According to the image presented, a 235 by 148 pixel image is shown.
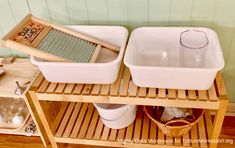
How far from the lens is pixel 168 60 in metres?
1.37

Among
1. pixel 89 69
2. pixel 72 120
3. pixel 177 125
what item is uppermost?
pixel 89 69

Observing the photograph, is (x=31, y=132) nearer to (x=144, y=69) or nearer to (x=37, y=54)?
(x=37, y=54)

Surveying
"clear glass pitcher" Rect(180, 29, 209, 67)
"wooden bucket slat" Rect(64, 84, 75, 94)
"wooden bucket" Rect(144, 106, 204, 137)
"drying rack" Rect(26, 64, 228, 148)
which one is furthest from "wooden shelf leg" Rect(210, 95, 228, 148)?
"wooden bucket slat" Rect(64, 84, 75, 94)

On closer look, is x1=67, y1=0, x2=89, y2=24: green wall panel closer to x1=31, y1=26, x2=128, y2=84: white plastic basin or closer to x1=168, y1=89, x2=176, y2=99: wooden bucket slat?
x1=31, y1=26, x2=128, y2=84: white plastic basin

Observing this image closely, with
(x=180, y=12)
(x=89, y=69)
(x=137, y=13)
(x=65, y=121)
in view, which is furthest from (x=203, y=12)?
(x=65, y=121)

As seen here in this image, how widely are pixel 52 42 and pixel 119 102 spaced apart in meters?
0.43

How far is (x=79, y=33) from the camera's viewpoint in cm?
139

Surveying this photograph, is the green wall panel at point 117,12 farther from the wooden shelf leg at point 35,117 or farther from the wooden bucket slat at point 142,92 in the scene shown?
the wooden shelf leg at point 35,117

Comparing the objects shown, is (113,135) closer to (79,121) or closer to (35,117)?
(79,121)

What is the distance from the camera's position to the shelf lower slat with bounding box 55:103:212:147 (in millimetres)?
1414

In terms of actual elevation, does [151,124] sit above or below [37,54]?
below

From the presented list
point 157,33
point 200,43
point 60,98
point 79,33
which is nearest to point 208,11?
point 200,43

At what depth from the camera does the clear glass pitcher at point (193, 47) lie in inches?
50.4

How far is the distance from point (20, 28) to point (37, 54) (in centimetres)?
19
